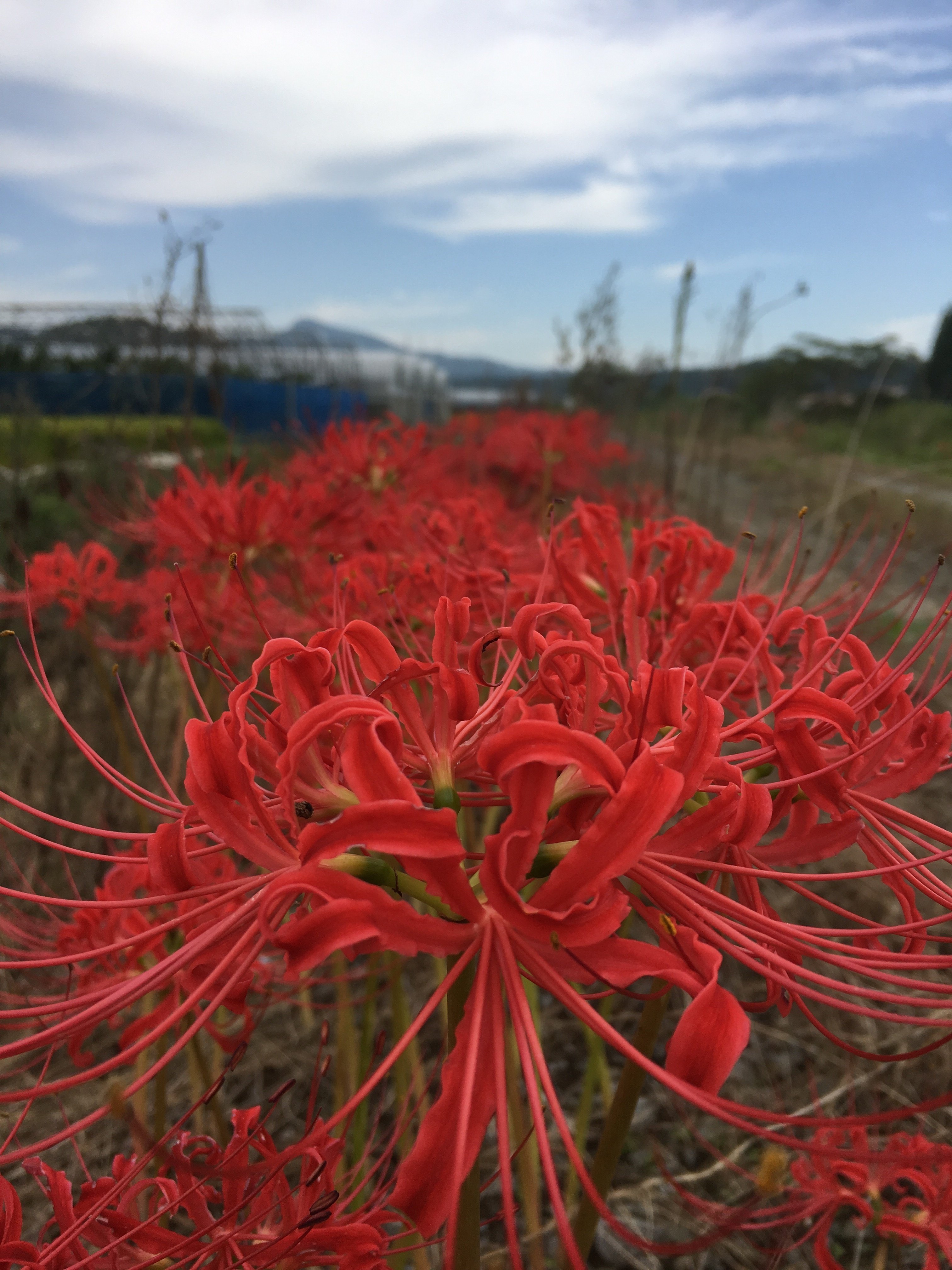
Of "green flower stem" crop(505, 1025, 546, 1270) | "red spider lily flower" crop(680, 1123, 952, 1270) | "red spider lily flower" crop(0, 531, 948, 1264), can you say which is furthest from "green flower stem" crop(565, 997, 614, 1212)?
"red spider lily flower" crop(0, 531, 948, 1264)

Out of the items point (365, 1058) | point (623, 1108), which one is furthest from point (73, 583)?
point (623, 1108)

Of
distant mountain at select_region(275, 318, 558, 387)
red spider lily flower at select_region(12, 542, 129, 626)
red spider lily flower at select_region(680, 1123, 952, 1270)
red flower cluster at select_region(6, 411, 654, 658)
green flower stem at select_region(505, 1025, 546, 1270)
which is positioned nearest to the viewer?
red spider lily flower at select_region(680, 1123, 952, 1270)

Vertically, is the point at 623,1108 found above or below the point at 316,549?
below

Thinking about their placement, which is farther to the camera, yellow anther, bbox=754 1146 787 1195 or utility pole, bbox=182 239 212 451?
utility pole, bbox=182 239 212 451

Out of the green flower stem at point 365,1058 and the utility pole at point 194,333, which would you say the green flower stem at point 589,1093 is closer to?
the green flower stem at point 365,1058

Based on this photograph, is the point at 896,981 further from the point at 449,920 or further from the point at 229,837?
the point at 229,837

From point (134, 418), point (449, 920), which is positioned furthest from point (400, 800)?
point (134, 418)

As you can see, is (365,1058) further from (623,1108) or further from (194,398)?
(194,398)

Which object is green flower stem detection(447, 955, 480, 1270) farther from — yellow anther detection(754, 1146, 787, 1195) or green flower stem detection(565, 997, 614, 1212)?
green flower stem detection(565, 997, 614, 1212)
